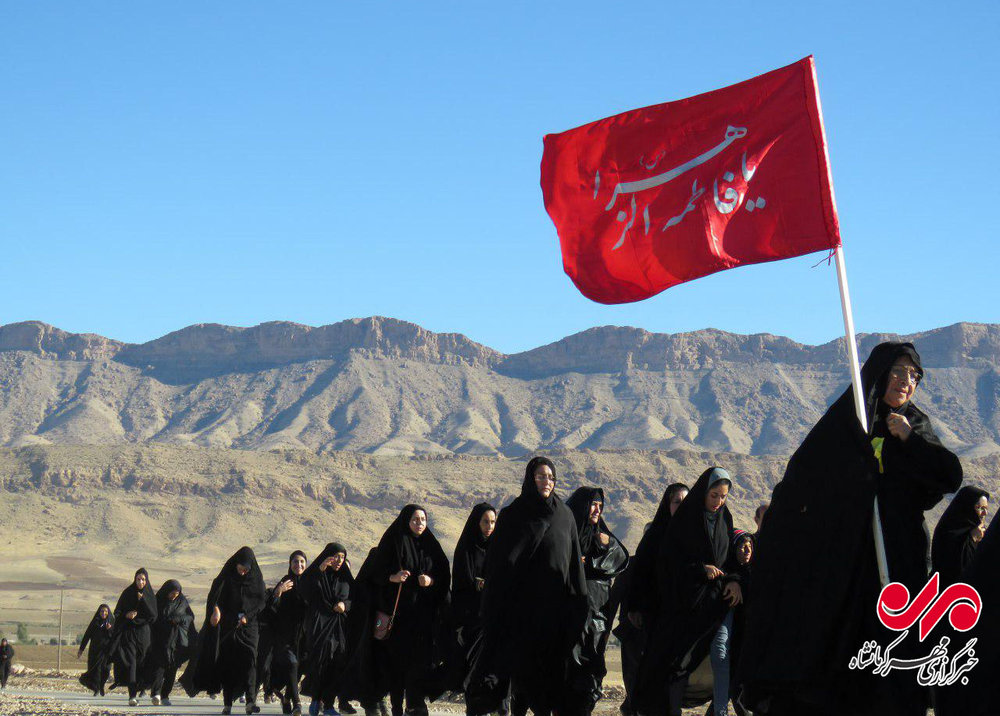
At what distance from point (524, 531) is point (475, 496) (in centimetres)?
8424

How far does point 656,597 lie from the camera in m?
8.39

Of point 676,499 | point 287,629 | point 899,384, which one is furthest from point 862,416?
point 287,629

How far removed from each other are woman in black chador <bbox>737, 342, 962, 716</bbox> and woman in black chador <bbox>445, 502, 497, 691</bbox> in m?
5.07

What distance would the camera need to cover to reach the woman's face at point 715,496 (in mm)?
8328

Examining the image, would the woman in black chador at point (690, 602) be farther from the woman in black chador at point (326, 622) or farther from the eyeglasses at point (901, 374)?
the woman in black chador at point (326, 622)

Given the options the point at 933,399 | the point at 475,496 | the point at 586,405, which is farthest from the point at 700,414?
the point at 475,496

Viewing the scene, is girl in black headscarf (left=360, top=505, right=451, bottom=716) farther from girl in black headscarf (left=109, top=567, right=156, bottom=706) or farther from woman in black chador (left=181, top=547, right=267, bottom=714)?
girl in black headscarf (left=109, top=567, right=156, bottom=706)

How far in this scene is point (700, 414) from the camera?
16975cm

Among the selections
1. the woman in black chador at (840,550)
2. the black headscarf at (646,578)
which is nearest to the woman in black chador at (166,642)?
the black headscarf at (646,578)

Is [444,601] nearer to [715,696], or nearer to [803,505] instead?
[715,696]

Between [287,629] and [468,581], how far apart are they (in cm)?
431

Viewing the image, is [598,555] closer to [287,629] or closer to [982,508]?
[982,508]

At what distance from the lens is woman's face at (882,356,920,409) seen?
18.4 feet

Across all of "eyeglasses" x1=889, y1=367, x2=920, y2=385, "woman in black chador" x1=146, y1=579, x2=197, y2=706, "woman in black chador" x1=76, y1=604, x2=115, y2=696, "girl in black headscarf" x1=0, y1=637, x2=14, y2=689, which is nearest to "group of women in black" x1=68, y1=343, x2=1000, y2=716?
"eyeglasses" x1=889, y1=367, x2=920, y2=385
